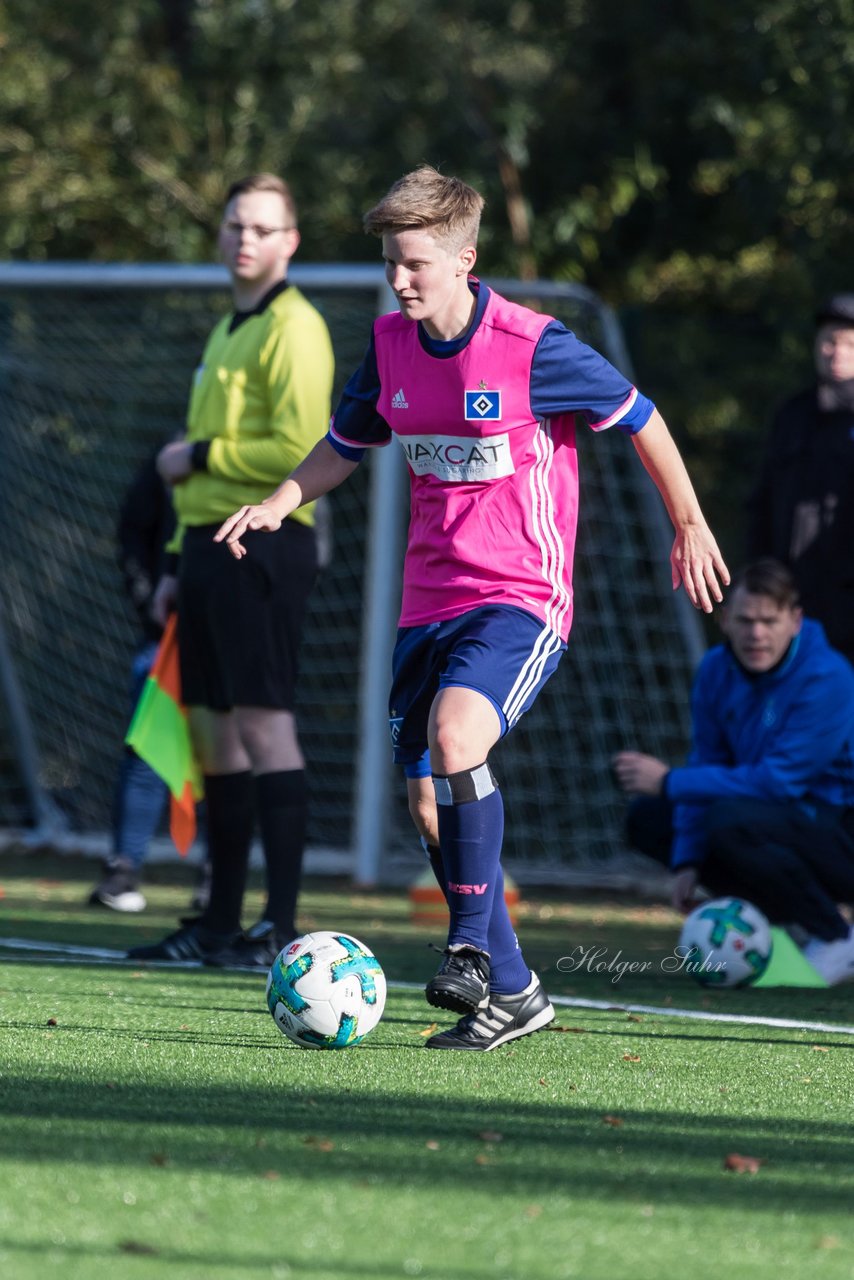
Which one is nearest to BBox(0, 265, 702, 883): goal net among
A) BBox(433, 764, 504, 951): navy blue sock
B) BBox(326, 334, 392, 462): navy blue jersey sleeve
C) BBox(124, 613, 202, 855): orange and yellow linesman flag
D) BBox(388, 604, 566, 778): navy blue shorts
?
BBox(124, 613, 202, 855): orange and yellow linesman flag

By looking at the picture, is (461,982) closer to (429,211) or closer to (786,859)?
(429,211)

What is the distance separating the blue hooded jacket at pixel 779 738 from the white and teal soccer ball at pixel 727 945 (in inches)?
23.6

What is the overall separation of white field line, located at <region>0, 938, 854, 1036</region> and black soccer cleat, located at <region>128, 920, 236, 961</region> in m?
0.02

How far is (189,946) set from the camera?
5.43 m

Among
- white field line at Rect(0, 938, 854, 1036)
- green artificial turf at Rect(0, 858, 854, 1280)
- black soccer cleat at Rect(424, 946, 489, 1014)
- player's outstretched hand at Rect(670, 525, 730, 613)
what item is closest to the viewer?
green artificial turf at Rect(0, 858, 854, 1280)

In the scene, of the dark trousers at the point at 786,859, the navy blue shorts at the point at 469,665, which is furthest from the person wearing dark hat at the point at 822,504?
the navy blue shorts at the point at 469,665

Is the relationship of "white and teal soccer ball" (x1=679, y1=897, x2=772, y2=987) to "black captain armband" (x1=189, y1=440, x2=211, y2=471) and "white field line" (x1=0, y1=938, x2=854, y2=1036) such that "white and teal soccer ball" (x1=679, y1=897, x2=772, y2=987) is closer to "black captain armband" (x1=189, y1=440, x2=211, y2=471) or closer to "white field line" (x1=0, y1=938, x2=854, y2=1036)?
"white field line" (x1=0, y1=938, x2=854, y2=1036)

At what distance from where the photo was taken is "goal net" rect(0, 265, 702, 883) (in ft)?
32.5

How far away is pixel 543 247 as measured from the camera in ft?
39.2

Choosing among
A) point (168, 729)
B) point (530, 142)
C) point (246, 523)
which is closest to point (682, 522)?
point (246, 523)

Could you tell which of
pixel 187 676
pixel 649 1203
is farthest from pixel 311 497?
pixel 649 1203

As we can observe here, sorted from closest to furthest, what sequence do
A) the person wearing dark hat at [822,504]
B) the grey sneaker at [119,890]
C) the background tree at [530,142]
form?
the person wearing dark hat at [822,504]
the grey sneaker at [119,890]
the background tree at [530,142]

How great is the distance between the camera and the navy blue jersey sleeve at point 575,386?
165 inches

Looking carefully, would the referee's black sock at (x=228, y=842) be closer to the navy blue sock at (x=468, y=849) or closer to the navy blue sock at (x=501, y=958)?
the navy blue sock at (x=501, y=958)
